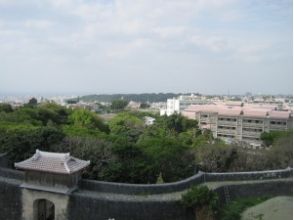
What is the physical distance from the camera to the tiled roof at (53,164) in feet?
32.2

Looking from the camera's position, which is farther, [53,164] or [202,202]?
[53,164]

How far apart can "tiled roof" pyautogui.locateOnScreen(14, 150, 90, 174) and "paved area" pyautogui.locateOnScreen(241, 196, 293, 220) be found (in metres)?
4.71

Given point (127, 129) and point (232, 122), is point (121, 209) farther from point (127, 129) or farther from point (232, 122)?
point (232, 122)

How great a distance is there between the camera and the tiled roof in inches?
386

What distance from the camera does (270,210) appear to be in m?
9.55

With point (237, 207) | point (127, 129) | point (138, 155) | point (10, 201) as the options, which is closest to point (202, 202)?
point (237, 207)

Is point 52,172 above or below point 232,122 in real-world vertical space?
above

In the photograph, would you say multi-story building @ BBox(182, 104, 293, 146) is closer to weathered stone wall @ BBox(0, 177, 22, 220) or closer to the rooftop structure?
the rooftop structure

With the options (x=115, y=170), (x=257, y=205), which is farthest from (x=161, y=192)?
(x=257, y=205)

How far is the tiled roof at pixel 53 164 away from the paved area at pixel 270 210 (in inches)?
185

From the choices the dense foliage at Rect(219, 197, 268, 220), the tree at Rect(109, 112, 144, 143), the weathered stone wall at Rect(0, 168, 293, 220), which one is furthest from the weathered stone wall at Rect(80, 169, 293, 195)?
the tree at Rect(109, 112, 144, 143)

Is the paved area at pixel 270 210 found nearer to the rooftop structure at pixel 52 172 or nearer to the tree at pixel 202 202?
the tree at pixel 202 202

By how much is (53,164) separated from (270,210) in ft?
19.3

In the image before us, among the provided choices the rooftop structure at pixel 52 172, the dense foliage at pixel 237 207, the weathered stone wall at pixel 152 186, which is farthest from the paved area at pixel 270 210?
the rooftop structure at pixel 52 172
